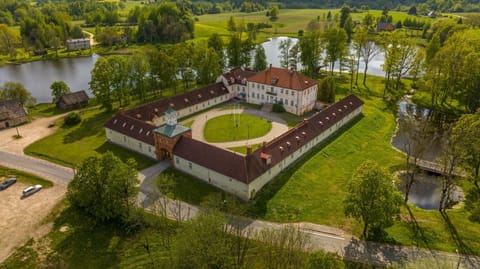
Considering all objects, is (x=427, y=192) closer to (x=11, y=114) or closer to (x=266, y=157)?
(x=266, y=157)

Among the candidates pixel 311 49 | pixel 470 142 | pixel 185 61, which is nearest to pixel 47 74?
pixel 185 61

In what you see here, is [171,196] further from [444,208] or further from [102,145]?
[444,208]

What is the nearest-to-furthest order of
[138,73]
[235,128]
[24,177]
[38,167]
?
[24,177] → [38,167] → [235,128] → [138,73]

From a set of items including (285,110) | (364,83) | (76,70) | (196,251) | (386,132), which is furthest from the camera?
(76,70)

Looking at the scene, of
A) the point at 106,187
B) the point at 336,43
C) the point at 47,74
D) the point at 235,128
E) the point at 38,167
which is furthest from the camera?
the point at 47,74

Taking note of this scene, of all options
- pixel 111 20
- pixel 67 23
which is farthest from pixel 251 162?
pixel 111 20

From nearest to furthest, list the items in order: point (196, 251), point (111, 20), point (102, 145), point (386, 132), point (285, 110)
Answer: point (196, 251), point (102, 145), point (386, 132), point (285, 110), point (111, 20)
